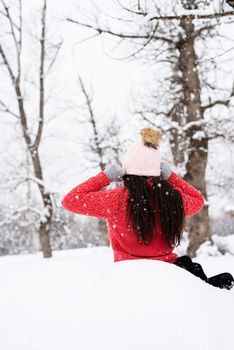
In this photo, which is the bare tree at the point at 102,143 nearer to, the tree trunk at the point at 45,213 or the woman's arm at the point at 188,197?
the tree trunk at the point at 45,213

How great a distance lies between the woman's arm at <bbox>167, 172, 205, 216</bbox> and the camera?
2.45 metres

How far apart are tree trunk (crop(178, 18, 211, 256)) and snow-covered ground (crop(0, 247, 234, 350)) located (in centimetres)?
636

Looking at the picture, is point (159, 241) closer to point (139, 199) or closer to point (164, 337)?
point (139, 199)

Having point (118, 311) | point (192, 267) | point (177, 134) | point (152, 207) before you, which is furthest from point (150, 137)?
point (177, 134)

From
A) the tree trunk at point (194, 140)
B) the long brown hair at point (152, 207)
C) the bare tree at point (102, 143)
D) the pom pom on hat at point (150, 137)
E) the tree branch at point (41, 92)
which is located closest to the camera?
the long brown hair at point (152, 207)

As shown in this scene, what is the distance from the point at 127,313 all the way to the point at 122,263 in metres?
0.44

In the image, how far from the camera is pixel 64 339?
57.1 inches

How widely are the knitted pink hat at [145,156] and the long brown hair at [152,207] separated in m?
0.04

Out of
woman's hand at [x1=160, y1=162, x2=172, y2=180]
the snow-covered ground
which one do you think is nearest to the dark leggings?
the snow-covered ground

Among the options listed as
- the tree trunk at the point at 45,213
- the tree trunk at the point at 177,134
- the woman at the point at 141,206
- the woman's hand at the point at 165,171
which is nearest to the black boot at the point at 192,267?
the woman at the point at 141,206

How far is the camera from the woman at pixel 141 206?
2.22m

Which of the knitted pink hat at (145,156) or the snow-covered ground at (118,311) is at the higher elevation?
the knitted pink hat at (145,156)

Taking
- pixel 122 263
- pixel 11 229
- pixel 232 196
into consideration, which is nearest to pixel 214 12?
pixel 122 263

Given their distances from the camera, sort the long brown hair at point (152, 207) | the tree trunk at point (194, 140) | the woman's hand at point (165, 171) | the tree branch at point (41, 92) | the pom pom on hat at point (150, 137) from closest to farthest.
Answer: the long brown hair at point (152, 207) < the pom pom on hat at point (150, 137) < the woman's hand at point (165, 171) < the tree trunk at point (194, 140) < the tree branch at point (41, 92)
